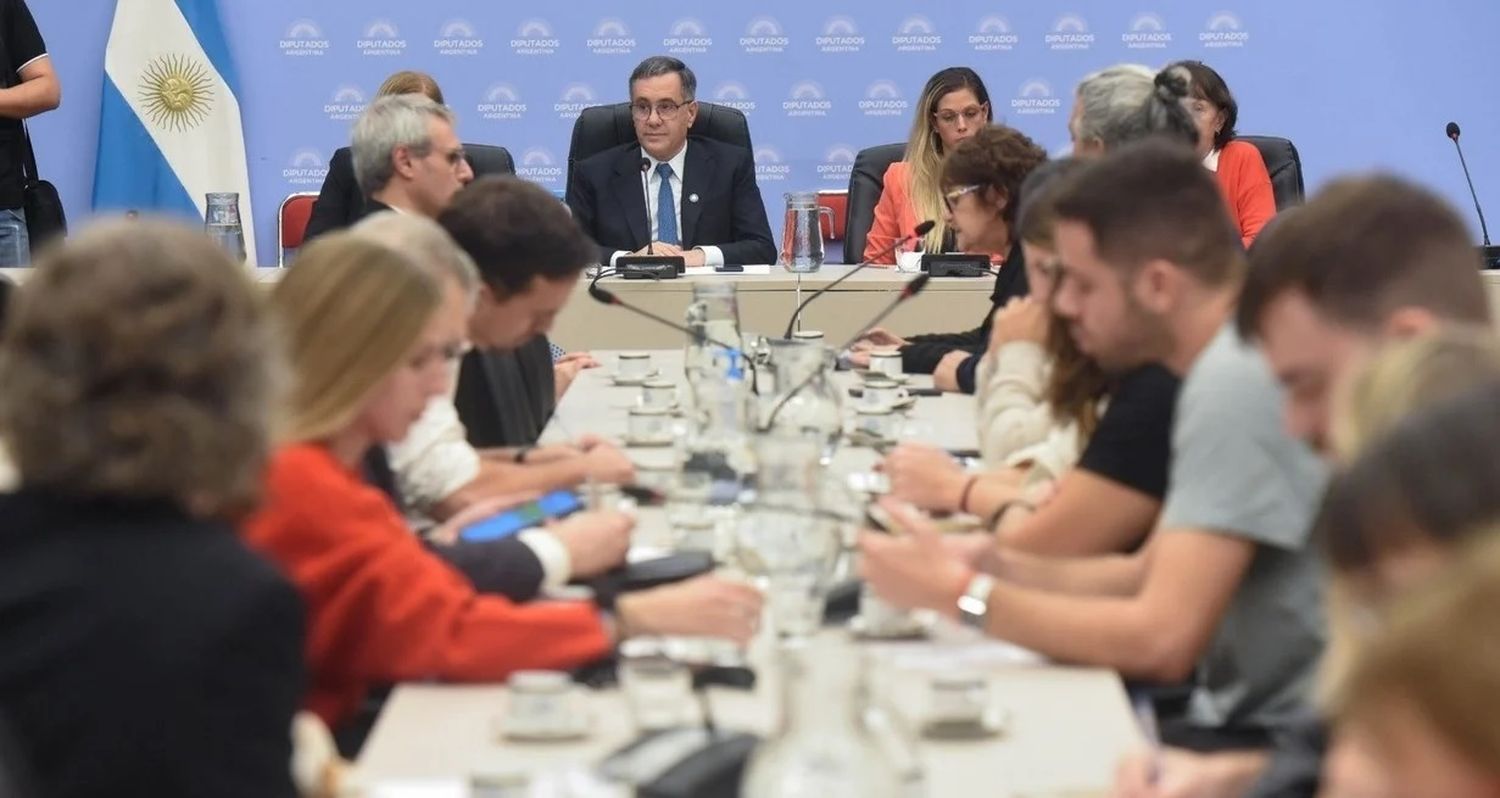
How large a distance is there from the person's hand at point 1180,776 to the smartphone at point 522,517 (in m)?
0.98

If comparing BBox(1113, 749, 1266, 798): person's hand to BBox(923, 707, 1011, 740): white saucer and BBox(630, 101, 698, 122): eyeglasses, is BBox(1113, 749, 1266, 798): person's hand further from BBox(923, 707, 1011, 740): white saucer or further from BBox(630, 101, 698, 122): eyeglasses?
BBox(630, 101, 698, 122): eyeglasses

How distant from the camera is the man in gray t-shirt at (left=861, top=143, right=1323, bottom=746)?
2039 mm

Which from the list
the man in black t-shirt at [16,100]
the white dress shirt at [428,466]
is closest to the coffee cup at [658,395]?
the white dress shirt at [428,466]

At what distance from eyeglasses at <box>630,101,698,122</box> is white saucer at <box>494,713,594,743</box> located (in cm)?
477

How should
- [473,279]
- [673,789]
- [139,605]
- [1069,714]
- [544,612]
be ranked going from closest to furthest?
[139,605] → [673,789] → [1069,714] → [544,612] → [473,279]

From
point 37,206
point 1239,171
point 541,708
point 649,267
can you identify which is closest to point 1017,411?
point 541,708

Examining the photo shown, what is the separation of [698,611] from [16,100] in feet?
14.6

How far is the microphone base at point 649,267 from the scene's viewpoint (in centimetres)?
561

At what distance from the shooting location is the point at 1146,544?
2.44 meters

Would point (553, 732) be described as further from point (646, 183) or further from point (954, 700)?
point (646, 183)

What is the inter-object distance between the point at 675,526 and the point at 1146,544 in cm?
66

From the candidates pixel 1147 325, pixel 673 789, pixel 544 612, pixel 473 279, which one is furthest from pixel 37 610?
pixel 1147 325

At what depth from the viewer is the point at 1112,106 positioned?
4.04 meters

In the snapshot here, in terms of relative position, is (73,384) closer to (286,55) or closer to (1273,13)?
(286,55)
